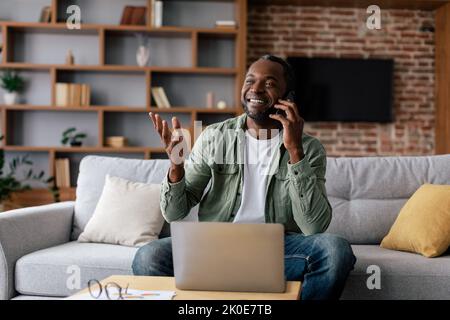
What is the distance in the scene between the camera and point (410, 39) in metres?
5.66

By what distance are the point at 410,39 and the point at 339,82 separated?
0.79 m

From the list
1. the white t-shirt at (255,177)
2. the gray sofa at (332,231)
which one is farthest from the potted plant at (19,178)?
the white t-shirt at (255,177)

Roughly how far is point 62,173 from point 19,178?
392mm

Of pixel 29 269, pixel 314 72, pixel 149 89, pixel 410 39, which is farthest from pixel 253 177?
pixel 410 39

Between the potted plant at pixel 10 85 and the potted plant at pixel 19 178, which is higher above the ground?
the potted plant at pixel 10 85

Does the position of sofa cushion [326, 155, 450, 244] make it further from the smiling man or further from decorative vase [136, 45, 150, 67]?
decorative vase [136, 45, 150, 67]

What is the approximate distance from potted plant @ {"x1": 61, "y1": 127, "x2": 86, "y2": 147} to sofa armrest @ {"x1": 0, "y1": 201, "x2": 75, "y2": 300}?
7.51 ft

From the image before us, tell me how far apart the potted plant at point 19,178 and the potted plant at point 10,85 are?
444mm

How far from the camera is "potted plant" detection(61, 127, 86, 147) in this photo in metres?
4.95

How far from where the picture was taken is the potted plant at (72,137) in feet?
16.2

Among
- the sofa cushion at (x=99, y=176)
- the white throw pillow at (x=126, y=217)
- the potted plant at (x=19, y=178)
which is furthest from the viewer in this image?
the potted plant at (x=19, y=178)

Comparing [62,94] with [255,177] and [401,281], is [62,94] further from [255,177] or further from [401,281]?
[401,281]

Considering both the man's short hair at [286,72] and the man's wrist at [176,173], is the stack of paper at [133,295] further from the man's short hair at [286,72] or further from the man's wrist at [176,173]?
the man's short hair at [286,72]
